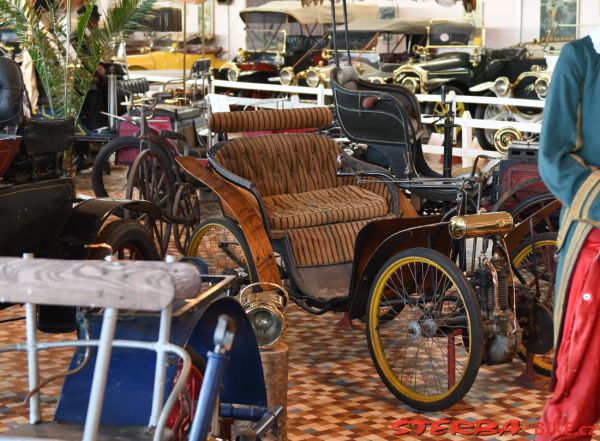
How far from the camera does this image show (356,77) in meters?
8.30

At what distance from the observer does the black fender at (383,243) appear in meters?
4.66

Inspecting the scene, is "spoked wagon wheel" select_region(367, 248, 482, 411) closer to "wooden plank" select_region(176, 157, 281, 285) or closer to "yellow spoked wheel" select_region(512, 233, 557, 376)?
"yellow spoked wheel" select_region(512, 233, 557, 376)

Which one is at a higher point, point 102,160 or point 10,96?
point 10,96

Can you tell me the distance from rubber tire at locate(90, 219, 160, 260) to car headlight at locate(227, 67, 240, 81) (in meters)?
9.91

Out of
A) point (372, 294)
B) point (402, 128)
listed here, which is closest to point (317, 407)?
point (372, 294)

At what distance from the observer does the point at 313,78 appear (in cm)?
1362

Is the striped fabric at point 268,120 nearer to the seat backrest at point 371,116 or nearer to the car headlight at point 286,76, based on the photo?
the seat backrest at point 371,116

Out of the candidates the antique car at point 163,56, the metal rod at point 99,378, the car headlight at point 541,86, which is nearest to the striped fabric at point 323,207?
the metal rod at point 99,378

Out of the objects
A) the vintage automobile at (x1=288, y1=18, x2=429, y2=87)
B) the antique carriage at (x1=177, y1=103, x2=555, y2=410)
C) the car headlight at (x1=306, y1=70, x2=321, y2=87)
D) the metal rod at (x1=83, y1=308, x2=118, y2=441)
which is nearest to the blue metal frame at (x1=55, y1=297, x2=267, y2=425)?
the metal rod at (x1=83, y1=308, x2=118, y2=441)

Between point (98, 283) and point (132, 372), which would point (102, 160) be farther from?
point (98, 283)

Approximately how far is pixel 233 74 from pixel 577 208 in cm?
1226

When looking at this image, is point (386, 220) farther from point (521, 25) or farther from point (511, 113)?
point (521, 25)

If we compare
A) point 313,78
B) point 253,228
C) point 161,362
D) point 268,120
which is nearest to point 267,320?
point 253,228

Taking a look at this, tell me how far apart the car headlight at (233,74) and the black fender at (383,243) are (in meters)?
10.3
